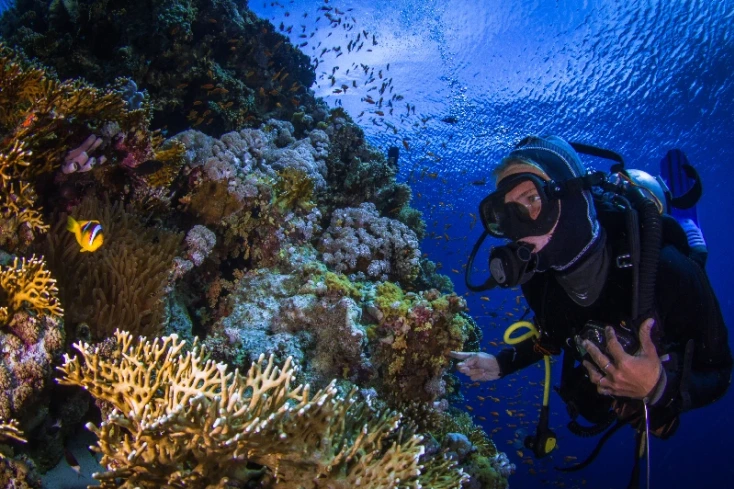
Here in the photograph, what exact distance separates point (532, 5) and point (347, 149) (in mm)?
18458

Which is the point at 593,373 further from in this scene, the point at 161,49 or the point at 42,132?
the point at 161,49

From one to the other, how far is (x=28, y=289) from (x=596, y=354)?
4.19 metres

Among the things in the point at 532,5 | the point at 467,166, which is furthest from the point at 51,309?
the point at 467,166

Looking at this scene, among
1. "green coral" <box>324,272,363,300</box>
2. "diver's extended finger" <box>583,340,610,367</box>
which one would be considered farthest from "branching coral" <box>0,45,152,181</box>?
"diver's extended finger" <box>583,340,610,367</box>

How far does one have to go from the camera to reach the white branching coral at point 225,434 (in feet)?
6.56

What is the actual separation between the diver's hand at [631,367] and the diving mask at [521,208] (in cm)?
95

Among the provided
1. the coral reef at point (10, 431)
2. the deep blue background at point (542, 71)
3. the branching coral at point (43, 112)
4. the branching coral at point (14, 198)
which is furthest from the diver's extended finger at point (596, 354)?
the deep blue background at point (542, 71)

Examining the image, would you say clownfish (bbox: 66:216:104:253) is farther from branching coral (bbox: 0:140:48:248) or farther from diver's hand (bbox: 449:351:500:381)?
diver's hand (bbox: 449:351:500:381)

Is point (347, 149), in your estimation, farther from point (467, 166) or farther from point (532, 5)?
point (467, 166)

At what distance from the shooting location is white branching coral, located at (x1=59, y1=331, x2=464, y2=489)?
2.00 meters

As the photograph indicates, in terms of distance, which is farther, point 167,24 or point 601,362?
point 167,24

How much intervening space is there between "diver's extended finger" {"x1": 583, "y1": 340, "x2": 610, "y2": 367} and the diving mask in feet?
3.05

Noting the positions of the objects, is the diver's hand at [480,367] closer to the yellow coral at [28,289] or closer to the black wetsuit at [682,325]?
the black wetsuit at [682,325]

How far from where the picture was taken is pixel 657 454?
46.6 metres
